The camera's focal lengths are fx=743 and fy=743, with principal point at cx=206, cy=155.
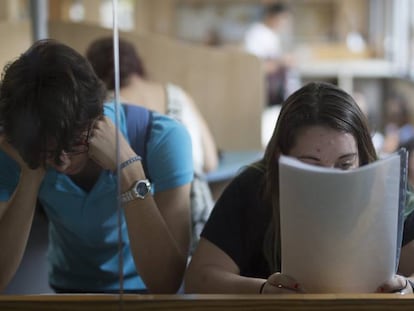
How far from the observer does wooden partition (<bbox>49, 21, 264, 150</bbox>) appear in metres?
2.85

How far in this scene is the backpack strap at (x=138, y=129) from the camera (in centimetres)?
112

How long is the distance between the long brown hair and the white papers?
0.11m

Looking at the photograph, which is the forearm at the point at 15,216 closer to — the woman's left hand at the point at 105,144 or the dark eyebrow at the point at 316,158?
the woman's left hand at the point at 105,144

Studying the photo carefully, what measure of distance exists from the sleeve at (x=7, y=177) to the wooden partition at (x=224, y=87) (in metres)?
1.77

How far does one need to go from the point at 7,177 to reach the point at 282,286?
0.44m

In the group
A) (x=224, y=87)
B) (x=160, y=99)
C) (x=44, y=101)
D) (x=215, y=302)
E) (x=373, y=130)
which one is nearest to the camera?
(x=215, y=302)

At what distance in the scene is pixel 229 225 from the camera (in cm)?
110

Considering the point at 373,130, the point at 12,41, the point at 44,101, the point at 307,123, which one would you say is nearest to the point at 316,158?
the point at 307,123

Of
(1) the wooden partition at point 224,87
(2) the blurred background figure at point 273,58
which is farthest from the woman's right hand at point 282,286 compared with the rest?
(2) the blurred background figure at point 273,58

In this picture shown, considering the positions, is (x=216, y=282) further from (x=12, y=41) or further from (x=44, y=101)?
(x=12, y=41)

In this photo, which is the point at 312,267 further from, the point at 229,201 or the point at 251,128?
the point at 251,128

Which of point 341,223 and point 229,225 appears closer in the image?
point 341,223

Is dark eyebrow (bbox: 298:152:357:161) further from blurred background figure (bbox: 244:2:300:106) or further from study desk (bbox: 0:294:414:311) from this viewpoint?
blurred background figure (bbox: 244:2:300:106)

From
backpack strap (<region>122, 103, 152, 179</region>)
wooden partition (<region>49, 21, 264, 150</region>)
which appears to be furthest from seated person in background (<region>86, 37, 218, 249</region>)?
wooden partition (<region>49, 21, 264, 150</region>)
